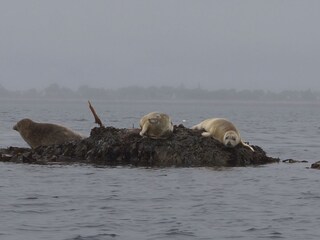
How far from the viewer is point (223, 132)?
73.1 feet

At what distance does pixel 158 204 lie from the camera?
15539 millimetres

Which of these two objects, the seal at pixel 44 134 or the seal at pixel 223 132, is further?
the seal at pixel 44 134

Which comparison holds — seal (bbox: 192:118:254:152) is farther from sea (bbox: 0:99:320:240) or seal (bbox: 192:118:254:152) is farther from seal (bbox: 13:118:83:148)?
seal (bbox: 13:118:83:148)

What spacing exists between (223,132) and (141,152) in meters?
2.01

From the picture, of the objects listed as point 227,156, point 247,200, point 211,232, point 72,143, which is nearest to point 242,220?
point 211,232

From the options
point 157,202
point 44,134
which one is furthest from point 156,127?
point 157,202

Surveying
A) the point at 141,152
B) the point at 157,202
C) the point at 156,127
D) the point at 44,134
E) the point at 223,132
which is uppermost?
the point at 156,127

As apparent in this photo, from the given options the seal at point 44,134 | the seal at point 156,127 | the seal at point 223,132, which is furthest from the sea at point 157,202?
the seal at point 44,134

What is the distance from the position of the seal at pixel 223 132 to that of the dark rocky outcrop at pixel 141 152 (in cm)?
18

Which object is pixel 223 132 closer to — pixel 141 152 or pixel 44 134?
pixel 141 152

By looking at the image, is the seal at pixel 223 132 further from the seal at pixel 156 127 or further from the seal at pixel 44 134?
the seal at pixel 44 134

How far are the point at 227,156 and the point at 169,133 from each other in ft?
4.96

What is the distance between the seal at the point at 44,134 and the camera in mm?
23872

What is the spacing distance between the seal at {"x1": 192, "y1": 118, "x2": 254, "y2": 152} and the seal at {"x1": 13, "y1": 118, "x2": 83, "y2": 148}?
10.7 feet
